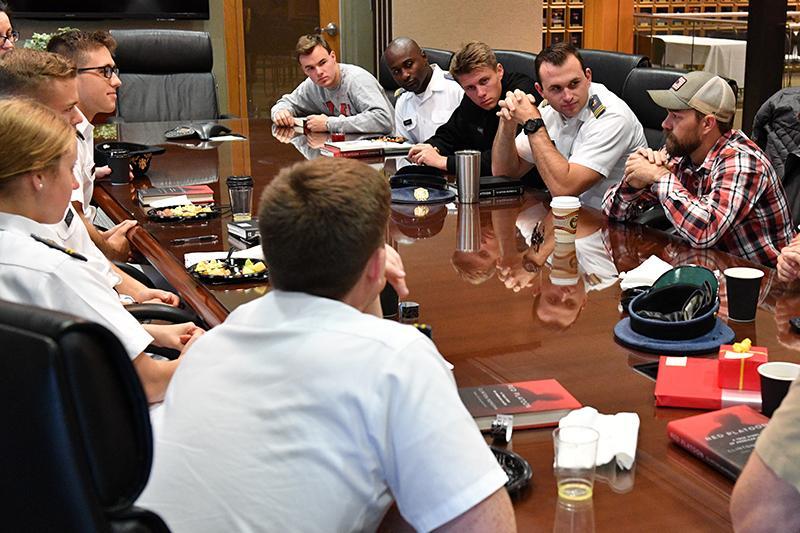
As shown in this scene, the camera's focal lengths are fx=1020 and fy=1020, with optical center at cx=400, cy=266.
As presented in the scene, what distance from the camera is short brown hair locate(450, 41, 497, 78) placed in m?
4.10

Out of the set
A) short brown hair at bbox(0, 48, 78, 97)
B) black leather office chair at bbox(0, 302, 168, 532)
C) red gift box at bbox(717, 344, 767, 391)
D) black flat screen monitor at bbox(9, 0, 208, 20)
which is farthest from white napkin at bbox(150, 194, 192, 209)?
black flat screen monitor at bbox(9, 0, 208, 20)

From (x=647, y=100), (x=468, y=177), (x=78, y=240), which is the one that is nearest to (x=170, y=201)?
(x=78, y=240)

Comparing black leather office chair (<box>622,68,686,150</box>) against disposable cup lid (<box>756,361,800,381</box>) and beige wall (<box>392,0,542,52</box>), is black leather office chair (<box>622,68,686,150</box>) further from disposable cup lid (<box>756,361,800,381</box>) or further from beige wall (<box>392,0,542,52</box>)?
beige wall (<box>392,0,542,52</box>)

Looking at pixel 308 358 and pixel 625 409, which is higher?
pixel 308 358

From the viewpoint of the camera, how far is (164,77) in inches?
260

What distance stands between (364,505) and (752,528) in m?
0.46

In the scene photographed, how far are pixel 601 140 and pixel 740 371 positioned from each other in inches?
74.9

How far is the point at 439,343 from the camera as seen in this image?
2006 mm

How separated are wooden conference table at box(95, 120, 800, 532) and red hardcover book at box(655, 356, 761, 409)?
0.07ft

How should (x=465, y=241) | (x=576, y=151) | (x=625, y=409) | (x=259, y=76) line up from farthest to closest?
(x=259, y=76)
(x=576, y=151)
(x=465, y=241)
(x=625, y=409)

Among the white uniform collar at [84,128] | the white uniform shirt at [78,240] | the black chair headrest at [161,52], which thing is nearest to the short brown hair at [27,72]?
the white uniform shirt at [78,240]

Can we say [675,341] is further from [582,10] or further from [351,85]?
[582,10]

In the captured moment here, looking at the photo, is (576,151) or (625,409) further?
(576,151)

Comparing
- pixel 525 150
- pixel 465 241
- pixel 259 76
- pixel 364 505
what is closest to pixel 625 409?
pixel 364 505
